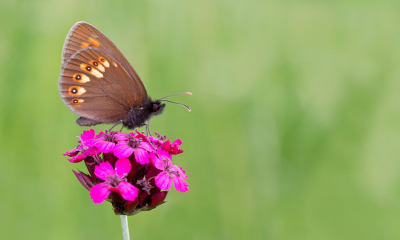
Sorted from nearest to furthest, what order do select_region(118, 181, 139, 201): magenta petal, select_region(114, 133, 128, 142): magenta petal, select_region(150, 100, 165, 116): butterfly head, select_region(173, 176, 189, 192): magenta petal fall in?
select_region(118, 181, 139, 201): magenta petal → select_region(173, 176, 189, 192): magenta petal → select_region(114, 133, 128, 142): magenta petal → select_region(150, 100, 165, 116): butterfly head

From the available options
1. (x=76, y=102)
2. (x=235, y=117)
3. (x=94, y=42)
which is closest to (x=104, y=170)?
(x=76, y=102)

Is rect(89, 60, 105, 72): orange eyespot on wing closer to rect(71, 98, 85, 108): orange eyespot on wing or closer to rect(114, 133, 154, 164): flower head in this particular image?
rect(71, 98, 85, 108): orange eyespot on wing

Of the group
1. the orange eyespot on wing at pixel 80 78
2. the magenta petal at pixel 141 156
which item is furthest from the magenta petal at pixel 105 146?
the orange eyespot on wing at pixel 80 78

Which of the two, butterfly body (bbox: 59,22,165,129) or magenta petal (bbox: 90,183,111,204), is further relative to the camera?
butterfly body (bbox: 59,22,165,129)

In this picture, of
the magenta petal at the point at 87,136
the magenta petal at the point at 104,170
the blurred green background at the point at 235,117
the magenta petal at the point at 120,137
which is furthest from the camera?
the blurred green background at the point at 235,117

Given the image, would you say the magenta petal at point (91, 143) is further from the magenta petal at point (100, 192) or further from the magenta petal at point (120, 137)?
the magenta petal at point (100, 192)

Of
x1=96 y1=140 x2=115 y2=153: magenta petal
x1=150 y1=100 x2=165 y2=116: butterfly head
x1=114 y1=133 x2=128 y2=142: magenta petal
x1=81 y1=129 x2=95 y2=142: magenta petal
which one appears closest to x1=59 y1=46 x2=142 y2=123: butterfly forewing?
x1=150 y1=100 x2=165 y2=116: butterfly head

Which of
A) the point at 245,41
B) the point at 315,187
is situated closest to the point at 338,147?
the point at 315,187

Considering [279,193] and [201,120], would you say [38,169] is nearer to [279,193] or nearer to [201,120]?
[201,120]

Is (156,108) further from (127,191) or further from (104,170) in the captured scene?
(127,191)
